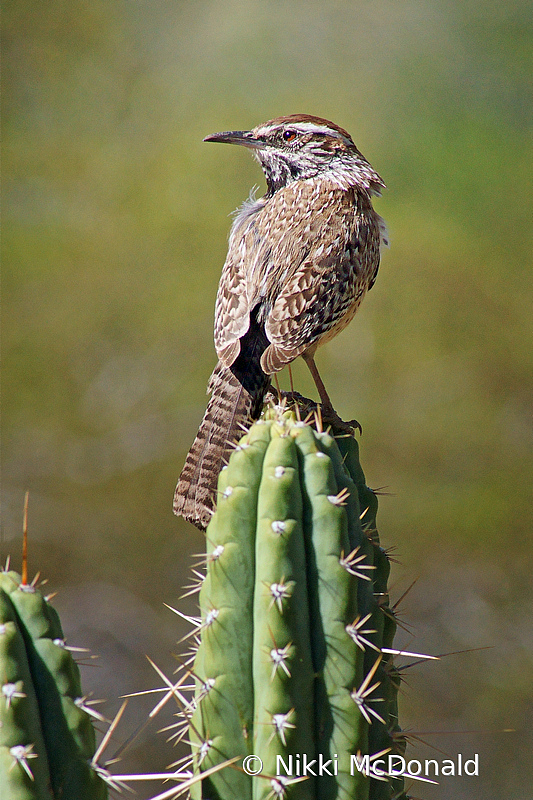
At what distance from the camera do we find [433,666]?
451cm

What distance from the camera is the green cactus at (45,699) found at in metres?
0.95

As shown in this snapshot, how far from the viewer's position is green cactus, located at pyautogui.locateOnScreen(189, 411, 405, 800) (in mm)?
1103

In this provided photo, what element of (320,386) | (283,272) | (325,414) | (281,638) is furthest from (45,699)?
(283,272)

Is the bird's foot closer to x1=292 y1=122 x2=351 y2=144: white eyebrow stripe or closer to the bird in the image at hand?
the bird

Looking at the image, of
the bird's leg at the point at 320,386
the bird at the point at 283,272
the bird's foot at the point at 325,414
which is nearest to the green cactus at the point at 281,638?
the bird at the point at 283,272

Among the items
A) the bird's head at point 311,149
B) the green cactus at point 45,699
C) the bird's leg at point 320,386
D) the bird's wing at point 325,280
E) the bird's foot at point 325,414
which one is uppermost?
the bird's head at point 311,149

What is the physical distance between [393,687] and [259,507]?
46 centimetres

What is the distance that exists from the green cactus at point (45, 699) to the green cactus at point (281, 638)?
211 mm

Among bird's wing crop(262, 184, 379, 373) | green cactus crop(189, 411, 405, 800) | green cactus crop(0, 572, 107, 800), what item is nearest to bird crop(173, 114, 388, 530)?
bird's wing crop(262, 184, 379, 373)

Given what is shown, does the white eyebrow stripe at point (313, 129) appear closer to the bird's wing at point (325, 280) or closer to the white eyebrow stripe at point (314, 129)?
the white eyebrow stripe at point (314, 129)

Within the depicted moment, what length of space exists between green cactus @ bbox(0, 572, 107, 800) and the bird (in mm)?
602

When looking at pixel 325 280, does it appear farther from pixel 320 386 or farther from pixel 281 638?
pixel 281 638

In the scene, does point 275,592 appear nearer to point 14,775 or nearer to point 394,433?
point 14,775

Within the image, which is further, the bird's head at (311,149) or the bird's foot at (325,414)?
the bird's head at (311,149)
